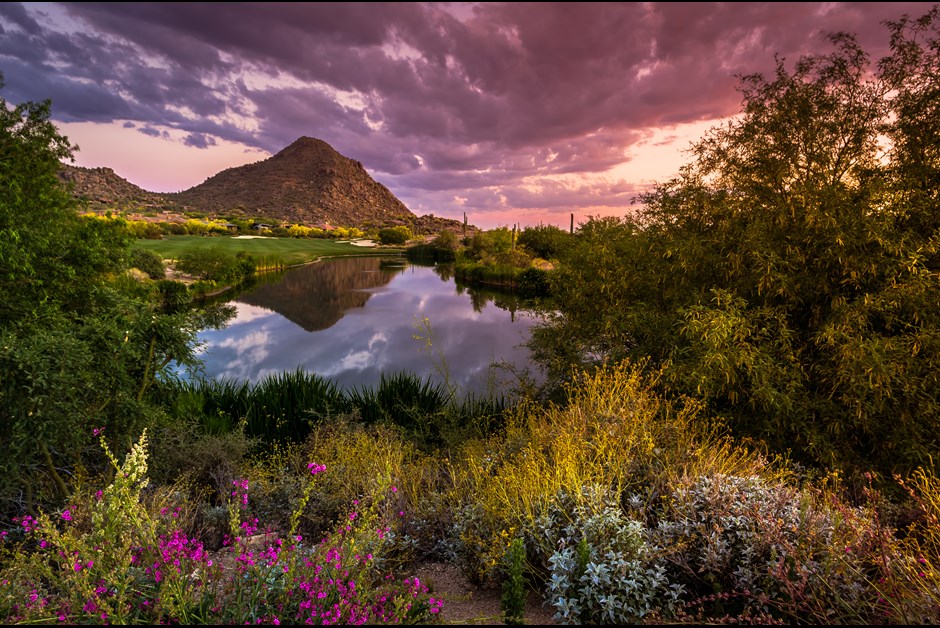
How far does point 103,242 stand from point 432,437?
8453 mm

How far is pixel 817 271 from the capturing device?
6.71m

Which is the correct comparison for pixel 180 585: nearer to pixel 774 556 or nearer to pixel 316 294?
pixel 774 556

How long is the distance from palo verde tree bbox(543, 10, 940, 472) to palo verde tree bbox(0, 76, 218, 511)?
7.43 m

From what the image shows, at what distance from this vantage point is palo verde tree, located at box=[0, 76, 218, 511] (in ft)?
12.7

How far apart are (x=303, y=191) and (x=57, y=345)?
13673 cm

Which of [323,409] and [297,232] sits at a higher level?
[297,232]

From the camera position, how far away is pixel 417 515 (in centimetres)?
456

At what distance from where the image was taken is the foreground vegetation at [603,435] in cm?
284

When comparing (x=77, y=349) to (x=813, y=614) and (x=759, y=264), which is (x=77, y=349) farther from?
(x=759, y=264)

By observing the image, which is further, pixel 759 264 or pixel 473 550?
pixel 759 264

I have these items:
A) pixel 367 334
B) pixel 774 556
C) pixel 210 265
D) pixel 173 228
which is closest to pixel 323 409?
pixel 774 556

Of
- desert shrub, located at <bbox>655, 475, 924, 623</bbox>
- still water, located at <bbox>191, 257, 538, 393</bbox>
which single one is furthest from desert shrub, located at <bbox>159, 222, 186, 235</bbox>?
desert shrub, located at <bbox>655, 475, 924, 623</bbox>

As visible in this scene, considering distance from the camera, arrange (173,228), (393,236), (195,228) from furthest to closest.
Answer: (393,236) → (195,228) → (173,228)

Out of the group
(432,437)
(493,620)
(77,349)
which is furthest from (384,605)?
(432,437)
